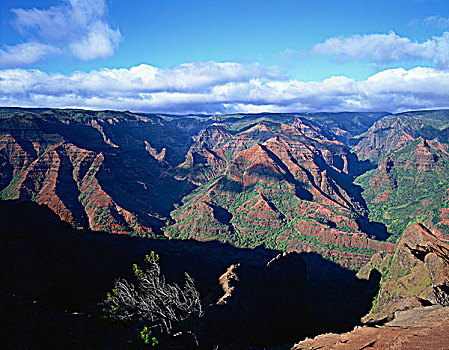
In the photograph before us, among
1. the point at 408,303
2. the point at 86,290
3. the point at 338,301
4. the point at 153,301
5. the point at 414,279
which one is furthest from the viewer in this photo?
the point at 338,301

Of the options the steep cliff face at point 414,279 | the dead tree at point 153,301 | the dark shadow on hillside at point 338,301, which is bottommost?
the dark shadow on hillside at point 338,301

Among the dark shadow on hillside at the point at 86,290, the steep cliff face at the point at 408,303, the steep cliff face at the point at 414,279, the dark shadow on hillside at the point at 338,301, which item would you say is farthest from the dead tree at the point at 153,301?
the steep cliff face at the point at 414,279

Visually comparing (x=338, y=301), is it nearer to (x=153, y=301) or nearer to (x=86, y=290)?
(x=86, y=290)

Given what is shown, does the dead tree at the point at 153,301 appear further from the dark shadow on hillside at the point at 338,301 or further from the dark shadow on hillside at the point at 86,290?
the dark shadow on hillside at the point at 338,301

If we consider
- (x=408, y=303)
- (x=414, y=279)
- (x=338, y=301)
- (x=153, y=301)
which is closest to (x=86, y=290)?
(x=153, y=301)

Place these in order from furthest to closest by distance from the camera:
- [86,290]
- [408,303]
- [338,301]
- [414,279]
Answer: [338,301]
[414,279]
[408,303]
[86,290]

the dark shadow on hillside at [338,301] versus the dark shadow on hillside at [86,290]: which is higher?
the dark shadow on hillside at [86,290]

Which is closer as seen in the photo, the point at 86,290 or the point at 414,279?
the point at 86,290
